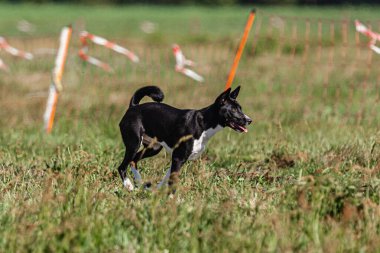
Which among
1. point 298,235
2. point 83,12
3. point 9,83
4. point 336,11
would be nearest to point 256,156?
point 298,235

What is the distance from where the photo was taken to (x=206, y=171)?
7773 mm

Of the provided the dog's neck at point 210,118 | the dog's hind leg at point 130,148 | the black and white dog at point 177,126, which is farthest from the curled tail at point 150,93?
the dog's neck at point 210,118

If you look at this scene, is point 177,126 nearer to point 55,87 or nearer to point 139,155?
point 139,155

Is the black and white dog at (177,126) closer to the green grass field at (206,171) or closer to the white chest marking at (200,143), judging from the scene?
the white chest marking at (200,143)

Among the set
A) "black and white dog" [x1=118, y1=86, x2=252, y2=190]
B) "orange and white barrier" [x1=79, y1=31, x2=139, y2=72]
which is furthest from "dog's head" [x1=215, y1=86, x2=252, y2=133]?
"orange and white barrier" [x1=79, y1=31, x2=139, y2=72]

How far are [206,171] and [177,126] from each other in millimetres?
617

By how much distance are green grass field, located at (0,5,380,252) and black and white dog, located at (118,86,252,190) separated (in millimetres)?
264

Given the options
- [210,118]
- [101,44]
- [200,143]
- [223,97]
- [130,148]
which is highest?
[223,97]

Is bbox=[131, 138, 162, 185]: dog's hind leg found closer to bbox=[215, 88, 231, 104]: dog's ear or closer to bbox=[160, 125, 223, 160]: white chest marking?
bbox=[160, 125, 223, 160]: white chest marking

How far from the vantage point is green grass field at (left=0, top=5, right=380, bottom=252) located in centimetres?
552

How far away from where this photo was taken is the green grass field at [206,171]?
18.1 ft

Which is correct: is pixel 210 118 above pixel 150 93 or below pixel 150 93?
above

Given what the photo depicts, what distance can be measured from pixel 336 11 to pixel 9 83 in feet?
154

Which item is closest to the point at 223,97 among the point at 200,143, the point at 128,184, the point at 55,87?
the point at 200,143
